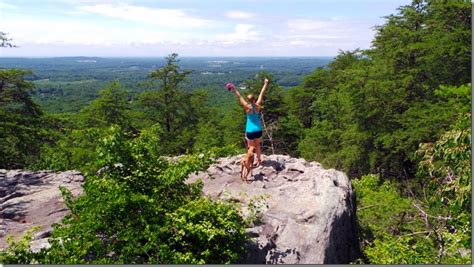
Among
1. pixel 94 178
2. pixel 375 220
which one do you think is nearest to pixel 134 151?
pixel 94 178

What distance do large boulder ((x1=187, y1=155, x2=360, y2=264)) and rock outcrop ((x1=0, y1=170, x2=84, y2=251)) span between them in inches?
124

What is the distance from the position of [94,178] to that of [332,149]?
796 inches

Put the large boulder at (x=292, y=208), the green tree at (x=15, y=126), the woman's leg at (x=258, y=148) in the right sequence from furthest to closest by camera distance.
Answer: the green tree at (x=15, y=126) → the woman's leg at (x=258, y=148) → the large boulder at (x=292, y=208)

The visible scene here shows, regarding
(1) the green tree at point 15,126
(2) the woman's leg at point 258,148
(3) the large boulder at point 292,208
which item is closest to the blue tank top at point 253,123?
(2) the woman's leg at point 258,148

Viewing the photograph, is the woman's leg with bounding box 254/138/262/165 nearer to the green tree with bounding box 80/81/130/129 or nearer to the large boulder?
the large boulder

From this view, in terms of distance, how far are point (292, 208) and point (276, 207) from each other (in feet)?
1.03

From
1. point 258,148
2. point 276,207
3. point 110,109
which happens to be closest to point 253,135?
point 258,148

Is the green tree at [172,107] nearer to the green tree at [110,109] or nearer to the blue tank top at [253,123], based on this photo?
the green tree at [110,109]

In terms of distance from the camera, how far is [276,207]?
8.41 metres

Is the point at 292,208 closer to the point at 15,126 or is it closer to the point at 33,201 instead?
the point at 33,201

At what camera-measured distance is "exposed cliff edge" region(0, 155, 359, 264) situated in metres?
7.41

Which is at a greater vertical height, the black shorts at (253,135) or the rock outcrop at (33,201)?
the black shorts at (253,135)

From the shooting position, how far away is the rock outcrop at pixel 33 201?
812cm

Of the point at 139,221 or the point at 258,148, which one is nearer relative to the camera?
the point at 139,221
